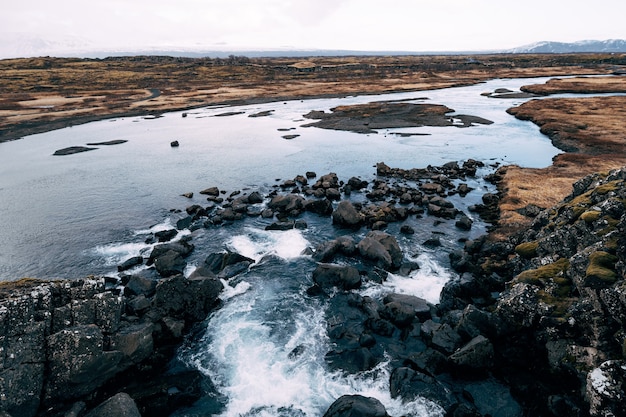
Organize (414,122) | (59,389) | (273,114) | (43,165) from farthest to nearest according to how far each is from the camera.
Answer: (273,114), (414,122), (43,165), (59,389)

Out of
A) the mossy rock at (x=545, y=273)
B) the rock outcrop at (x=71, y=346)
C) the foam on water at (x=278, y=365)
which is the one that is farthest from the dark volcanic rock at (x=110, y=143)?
the mossy rock at (x=545, y=273)

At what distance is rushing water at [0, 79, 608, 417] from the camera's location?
23281 mm

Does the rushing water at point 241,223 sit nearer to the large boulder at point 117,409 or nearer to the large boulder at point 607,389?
the large boulder at point 117,409

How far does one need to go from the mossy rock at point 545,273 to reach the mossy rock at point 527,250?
392cm

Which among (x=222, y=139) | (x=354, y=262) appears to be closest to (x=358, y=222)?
(x=354, y=262)

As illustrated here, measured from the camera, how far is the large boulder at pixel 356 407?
1886 centimetres

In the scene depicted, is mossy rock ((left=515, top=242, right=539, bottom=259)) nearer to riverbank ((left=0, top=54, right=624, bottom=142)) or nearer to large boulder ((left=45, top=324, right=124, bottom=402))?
large boulder ((left=45, top=324, right=124, bottom=402))

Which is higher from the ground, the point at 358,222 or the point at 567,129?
the point at 567,129

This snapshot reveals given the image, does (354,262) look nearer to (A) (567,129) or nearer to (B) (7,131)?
(A) (567,129)

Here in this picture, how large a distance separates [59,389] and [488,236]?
3771 cm

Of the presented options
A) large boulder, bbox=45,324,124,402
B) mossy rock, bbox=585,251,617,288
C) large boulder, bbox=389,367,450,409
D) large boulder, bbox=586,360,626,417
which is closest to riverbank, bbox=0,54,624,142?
large boulder, bbox=45,324,124,402

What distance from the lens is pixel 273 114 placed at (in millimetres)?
119625

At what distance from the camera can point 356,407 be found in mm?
19062

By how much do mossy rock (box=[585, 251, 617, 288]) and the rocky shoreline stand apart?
9 cm
